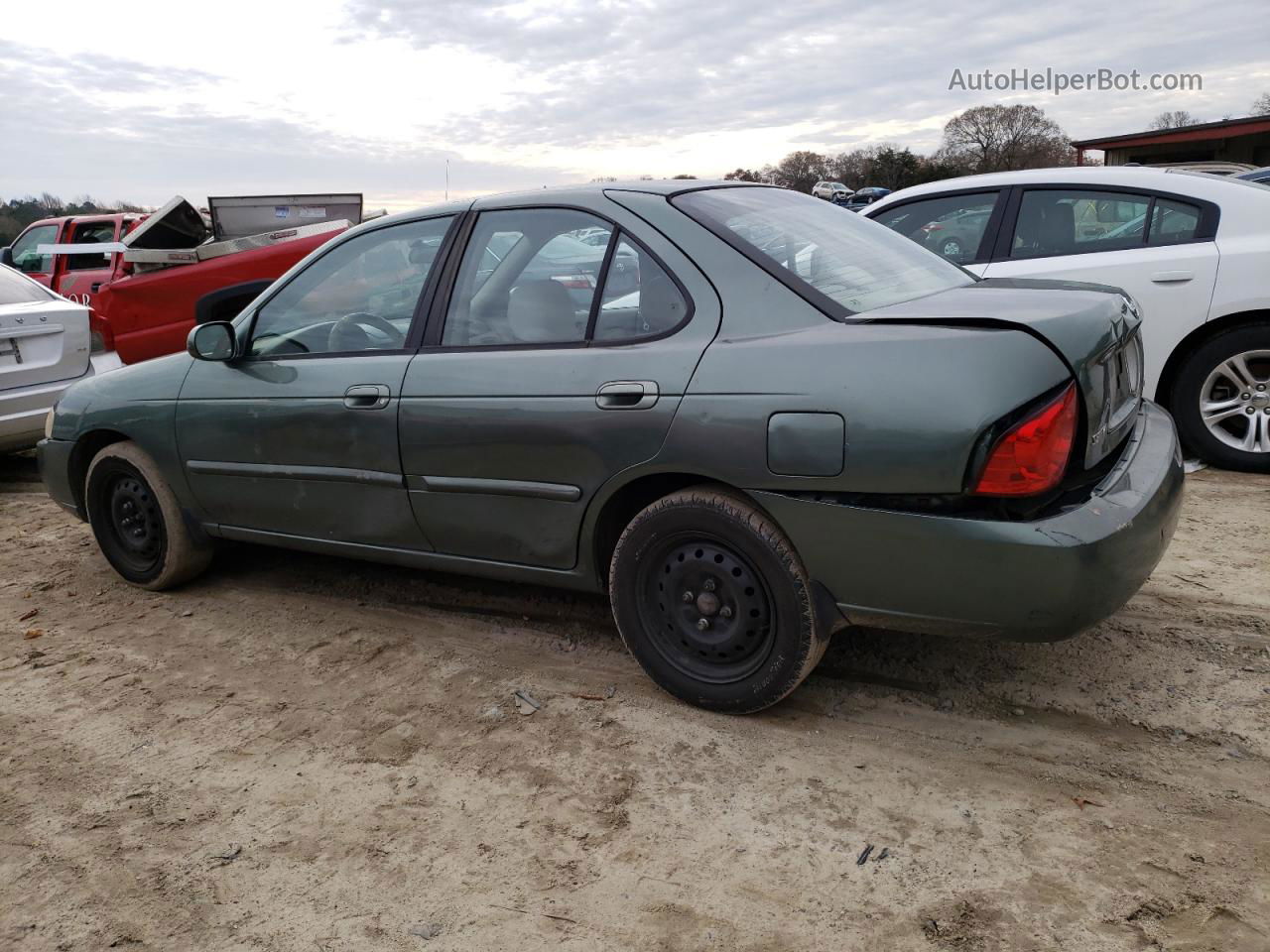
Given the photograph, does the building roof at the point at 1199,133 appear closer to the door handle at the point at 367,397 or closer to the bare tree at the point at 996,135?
the bare tree at the point at 996,135

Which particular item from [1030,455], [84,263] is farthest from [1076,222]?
[84,263]

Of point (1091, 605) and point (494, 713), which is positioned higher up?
point (1091, 605)

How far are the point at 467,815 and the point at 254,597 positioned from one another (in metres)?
2.22

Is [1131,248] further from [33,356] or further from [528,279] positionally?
[33,356]

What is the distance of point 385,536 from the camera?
378 cm

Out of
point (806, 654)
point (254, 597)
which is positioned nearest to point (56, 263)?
point (254, 597)

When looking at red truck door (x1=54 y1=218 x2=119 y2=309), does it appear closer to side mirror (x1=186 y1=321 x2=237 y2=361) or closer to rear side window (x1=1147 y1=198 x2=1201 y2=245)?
side mirror (x1=186 y1=321 x2=237 y2=361)

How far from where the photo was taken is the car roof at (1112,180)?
5574mm

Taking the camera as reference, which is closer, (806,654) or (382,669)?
(806,654)

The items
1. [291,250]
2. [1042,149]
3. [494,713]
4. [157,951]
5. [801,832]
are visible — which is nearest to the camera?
[157,951]

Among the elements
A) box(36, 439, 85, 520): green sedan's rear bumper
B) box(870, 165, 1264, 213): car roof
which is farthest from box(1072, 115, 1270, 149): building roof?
box(36, 439, 85, 520): green sedan's rear bumper

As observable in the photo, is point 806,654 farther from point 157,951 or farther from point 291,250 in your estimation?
point 291,250

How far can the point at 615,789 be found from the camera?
281cm

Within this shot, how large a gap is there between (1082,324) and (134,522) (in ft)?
13.3
